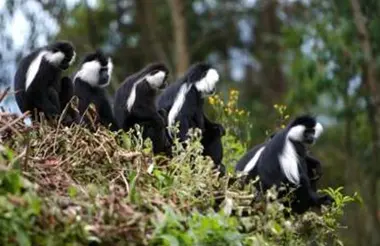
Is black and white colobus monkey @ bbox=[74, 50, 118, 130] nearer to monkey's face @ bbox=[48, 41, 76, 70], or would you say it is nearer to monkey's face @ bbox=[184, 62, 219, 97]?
monkey's face @ bbox=[48, 41, 76, 70]

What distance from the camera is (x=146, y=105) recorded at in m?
9.01

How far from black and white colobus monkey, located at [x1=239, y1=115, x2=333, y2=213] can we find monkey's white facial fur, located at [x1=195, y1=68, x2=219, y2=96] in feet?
2.63

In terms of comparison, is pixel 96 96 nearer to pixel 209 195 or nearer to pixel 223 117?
pixel 223 117

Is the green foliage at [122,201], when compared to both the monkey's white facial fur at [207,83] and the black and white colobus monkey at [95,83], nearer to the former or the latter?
the black and white colobus monkey at [95,83]

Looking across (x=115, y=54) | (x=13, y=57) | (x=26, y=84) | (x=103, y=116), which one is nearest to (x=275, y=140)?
(x=103, y=116)

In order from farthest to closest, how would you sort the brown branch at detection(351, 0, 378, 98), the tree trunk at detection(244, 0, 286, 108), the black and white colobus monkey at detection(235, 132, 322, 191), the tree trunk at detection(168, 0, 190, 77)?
the tree trunk at detection(244, 0, 286, 108), the tree trunk at detection(168, 0, 190, 77), the brown branch at detection(351, 0, 378, 98), the black and white colobus monkey at detection(235, 132, 322, 191)

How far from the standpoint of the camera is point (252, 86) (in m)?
26.0

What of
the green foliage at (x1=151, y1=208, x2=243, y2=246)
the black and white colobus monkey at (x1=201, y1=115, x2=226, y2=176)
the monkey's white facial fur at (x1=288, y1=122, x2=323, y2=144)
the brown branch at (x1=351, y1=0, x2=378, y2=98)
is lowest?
the brown branch at (x1=351, y1=0, x2=378, y2=98)

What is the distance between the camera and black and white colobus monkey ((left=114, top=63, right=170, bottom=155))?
8977 mm

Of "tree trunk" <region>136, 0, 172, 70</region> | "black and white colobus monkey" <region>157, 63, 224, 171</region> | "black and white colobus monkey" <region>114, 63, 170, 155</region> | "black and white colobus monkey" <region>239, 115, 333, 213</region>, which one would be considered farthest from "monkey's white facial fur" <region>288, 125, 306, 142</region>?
"tree trunk" <region>136, 0, 172, 70</region>

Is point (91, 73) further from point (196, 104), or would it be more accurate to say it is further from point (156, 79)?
point (196, 104)

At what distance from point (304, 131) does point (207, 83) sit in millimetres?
1054

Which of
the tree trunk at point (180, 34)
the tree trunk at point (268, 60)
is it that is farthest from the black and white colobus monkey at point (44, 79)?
the tree trunk at point (268, 60)

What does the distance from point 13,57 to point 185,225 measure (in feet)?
48.0
